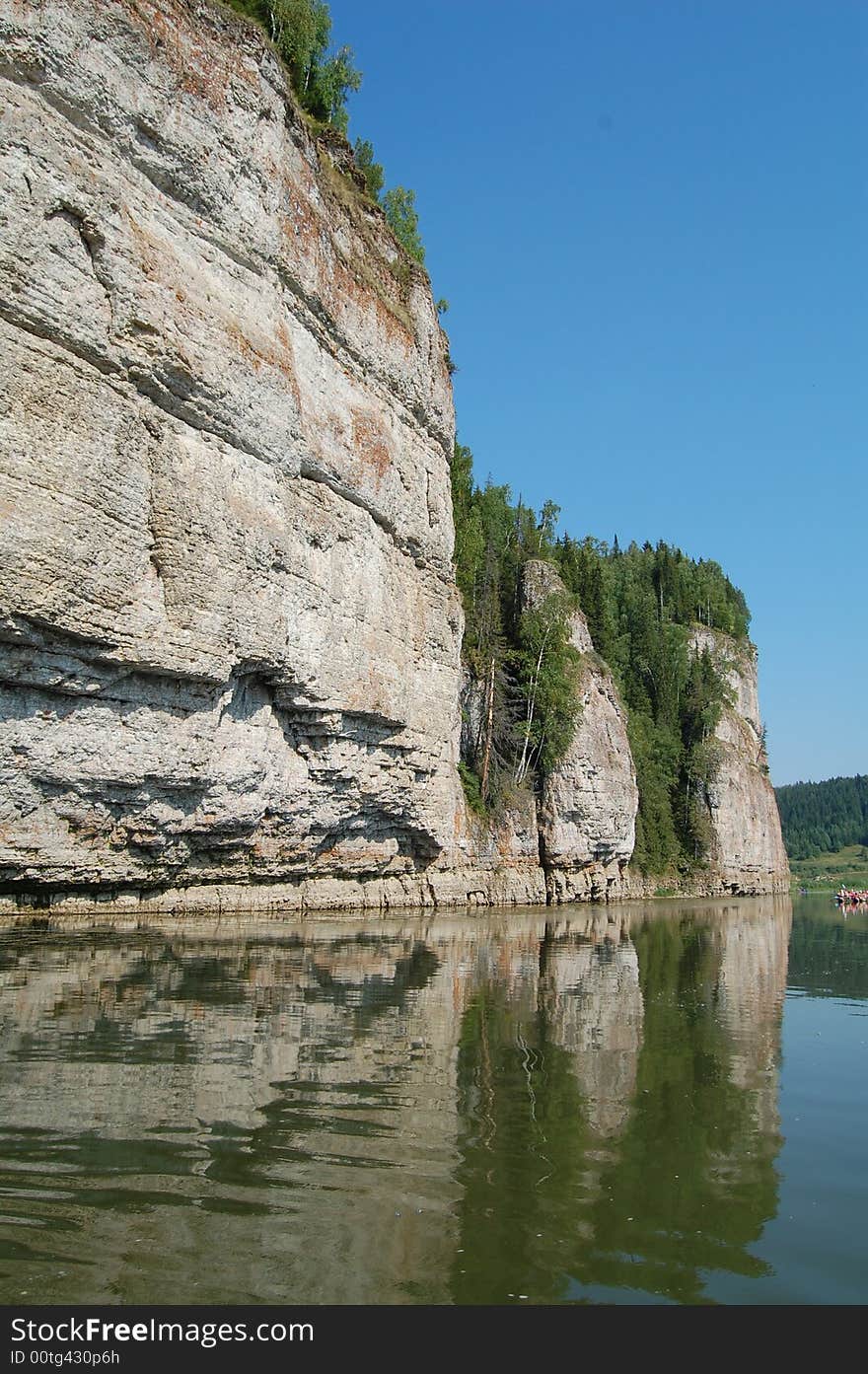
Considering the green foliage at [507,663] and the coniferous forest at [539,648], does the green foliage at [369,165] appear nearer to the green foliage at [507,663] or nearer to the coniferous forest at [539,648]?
the coniferous forest at [539,648]

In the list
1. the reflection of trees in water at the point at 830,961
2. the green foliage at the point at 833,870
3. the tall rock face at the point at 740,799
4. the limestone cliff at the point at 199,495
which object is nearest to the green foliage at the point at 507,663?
the limestone cliff at the point at 199,495

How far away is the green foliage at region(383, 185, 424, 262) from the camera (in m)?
41.9

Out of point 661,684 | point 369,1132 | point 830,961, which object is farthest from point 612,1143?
point 661,684

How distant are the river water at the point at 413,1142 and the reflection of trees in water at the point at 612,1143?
0.03 metres

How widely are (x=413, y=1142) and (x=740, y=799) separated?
7069 centimetres

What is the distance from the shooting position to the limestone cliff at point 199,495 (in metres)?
16.5

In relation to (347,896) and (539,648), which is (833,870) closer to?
(539,648)

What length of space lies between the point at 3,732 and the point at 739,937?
81.7ft

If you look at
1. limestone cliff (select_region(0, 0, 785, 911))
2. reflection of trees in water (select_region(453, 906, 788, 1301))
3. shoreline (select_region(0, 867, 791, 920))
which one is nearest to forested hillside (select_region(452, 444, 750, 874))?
shoreline (select_region(0, 867, 791, 920))

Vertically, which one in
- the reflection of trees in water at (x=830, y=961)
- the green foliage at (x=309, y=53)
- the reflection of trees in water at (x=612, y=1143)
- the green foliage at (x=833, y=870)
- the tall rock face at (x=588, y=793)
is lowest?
the green foliage at (x=833, y=870)

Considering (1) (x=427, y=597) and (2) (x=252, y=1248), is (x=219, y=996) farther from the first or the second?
(1) (x=427, y=597)

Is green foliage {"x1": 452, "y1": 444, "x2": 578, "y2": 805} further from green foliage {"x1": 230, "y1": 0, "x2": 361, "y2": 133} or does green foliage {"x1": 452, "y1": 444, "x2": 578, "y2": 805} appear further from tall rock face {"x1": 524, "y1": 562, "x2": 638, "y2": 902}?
green foliage {"x1": 230, "y1": 0, "x2": 361, "y2": 133}

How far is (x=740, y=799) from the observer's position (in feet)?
241

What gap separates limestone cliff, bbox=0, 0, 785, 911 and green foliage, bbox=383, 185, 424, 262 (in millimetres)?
9711
